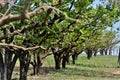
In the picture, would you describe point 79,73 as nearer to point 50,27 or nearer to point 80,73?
point 80,73

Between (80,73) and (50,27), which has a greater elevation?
(50,27)

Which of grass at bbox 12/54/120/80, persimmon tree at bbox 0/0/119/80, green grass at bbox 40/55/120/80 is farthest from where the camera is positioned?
green grass at bbox 40/55/120/80

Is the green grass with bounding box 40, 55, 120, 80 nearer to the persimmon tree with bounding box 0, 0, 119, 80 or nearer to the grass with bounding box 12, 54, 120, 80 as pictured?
the grass with bounding box 12, 54, 120, 80

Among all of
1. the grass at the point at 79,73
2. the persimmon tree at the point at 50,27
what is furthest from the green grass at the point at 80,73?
the persimmon tree at the point at 50,27

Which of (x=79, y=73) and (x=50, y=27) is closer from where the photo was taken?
(x=50, y=27)

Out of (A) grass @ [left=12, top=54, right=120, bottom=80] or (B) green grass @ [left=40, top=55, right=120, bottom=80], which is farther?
(B) green grass @ [left=40, top=55, right=120, bottom=80]

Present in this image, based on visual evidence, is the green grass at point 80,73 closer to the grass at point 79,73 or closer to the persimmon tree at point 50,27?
the grass at point 79,73

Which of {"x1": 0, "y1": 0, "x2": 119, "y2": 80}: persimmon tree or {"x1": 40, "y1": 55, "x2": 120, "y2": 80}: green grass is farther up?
{"x1": 0, "y1": 0, "x2": 119, "y2": 80}: persimmon tree

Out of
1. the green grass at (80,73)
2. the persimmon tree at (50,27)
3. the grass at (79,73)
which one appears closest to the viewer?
the persimmon tree at (50,27)

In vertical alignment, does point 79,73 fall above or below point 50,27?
below

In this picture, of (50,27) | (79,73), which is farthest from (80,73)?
(50,27)

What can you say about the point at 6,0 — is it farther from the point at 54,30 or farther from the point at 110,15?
the point at 110,15

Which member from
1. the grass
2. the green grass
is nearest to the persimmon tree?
the grass

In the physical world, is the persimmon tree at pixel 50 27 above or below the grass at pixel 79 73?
above
